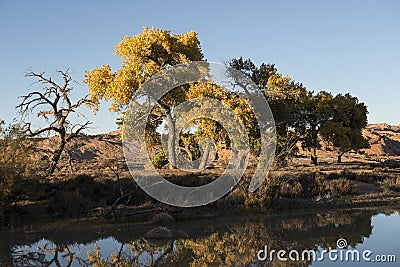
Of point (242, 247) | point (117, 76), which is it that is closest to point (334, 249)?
point (242, 247)

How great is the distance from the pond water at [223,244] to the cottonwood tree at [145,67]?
38.0 ft

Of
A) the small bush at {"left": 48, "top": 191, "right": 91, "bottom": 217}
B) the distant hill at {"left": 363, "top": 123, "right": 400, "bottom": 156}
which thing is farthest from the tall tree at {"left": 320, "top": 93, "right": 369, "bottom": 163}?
the distant hill at {"left": 363, "top": 123, "right": 400, "bottom": 156}

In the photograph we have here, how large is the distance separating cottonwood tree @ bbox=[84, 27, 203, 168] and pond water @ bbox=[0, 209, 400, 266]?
11.6 meters

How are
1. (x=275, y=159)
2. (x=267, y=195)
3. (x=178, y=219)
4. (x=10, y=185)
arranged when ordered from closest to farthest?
(x=10, y=185) < (x=178, y=219) < (x=267, y=195) < (x=275, y=159)

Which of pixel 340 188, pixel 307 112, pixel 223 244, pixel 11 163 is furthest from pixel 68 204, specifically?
pixel 307 112

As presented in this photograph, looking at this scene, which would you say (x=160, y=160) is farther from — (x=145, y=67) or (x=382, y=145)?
(x=382, y=145)

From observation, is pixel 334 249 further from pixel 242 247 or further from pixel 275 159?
pixel 275 159

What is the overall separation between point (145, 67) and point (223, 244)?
15734mm

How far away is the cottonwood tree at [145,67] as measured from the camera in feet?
87.2

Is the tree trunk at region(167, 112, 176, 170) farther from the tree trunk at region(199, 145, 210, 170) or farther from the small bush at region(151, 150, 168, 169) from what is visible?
the small bush at region(151, 150, 168, 169)

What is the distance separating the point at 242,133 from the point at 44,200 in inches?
473

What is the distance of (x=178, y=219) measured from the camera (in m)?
17.4

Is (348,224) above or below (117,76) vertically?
below

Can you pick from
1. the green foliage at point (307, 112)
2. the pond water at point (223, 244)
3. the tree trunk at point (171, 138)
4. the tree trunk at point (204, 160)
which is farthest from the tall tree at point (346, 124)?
the pond water at point (223, 244)
